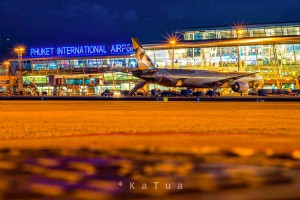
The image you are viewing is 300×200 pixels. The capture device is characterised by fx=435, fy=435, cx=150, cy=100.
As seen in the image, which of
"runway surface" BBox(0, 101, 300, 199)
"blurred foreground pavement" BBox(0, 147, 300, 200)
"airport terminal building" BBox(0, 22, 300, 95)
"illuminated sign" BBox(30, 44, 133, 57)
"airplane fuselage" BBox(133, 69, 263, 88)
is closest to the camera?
"blurred foreground pavement" BBox(0, 147, 300, 200)

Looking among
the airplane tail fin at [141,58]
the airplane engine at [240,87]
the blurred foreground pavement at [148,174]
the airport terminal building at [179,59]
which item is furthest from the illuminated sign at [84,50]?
the blurred foreground pavement at [148,174]

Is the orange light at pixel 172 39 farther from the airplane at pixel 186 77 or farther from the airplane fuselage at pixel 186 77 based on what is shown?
the airplane fuselage at pixel 186 77

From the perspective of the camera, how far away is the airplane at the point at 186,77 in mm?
82812

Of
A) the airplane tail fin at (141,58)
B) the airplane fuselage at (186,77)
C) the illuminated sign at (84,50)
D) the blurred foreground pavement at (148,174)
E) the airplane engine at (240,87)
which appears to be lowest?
the blurred foreground pavement at (148,174)

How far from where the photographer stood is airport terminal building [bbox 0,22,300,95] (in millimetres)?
122625

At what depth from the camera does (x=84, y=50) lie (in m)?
145

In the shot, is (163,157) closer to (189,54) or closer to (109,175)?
(109,175)

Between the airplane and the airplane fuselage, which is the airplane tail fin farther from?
the airplane fuselage

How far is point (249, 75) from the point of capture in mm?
92500

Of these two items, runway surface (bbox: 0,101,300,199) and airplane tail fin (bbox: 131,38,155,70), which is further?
airplane tail fin (bbox: 131,38,155,70)

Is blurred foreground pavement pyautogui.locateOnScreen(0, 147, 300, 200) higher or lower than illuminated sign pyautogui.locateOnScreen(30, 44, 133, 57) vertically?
lower

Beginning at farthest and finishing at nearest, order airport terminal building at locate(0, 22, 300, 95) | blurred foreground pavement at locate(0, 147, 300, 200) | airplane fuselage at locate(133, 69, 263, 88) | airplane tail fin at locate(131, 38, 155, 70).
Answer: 1. airport terminal building at locate(0, 22, 300, 95)
2. airplane tail fin at locate(131, 38, 155, 70)
3. airplane fuselage at locate(133, 69, 263, 88)
4. blurred foreground pavement at locate(0, 147, 300, 200)

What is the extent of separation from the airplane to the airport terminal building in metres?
23.2

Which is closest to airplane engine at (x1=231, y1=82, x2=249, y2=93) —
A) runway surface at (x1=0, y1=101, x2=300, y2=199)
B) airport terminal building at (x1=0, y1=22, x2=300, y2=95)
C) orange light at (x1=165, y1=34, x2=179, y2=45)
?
airport terminal building at (x1=0, y1=22, x2=300, y2=95)
